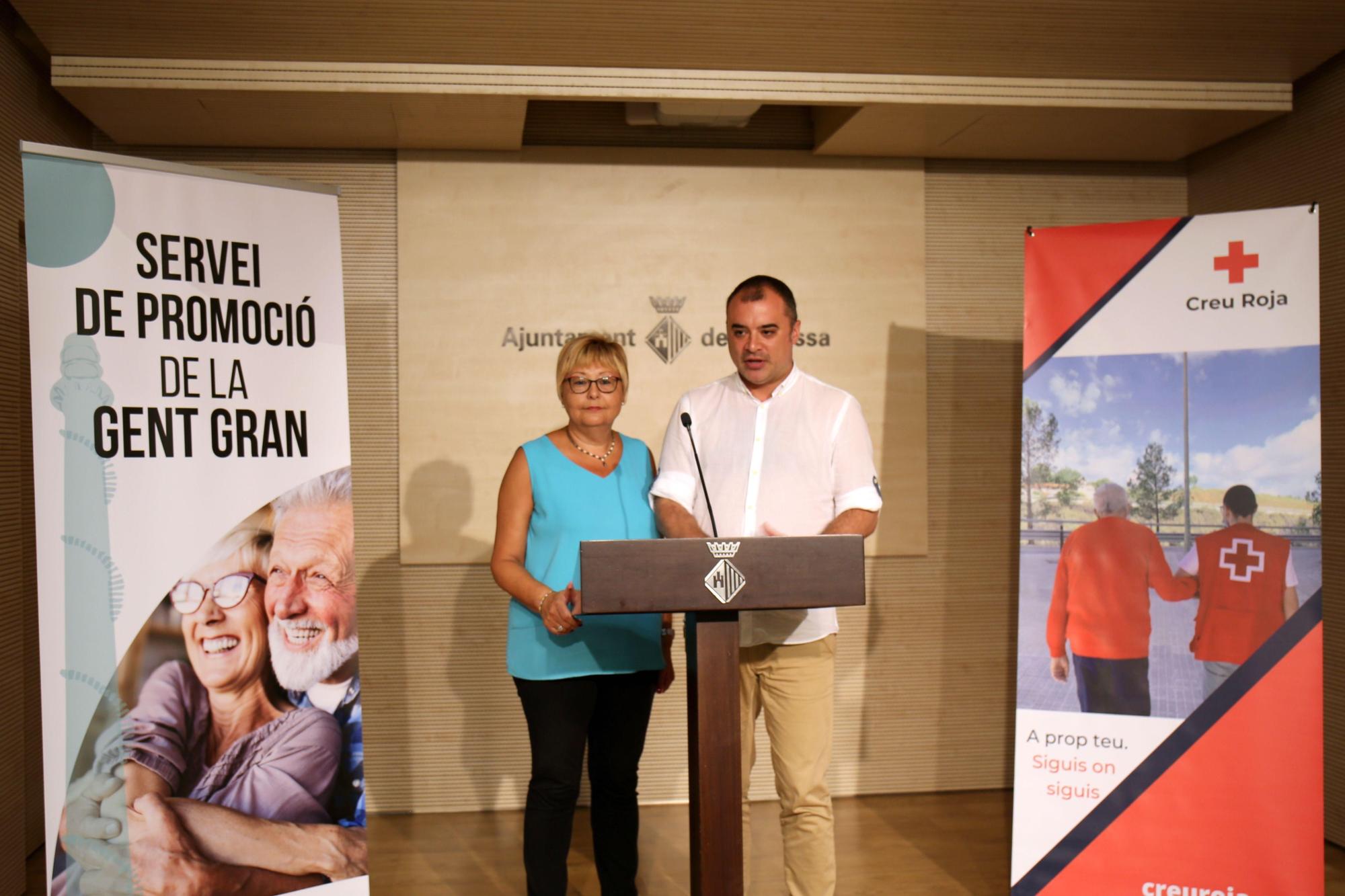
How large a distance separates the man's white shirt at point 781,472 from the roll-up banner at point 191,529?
90 cm

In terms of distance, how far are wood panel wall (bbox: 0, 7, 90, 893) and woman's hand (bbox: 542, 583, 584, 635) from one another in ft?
6.94

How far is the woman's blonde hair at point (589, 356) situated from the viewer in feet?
9.00

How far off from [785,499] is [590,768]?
36.8 inches

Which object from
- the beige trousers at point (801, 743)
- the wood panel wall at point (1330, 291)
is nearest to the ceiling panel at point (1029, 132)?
the wood panel wall at point (1330, 291)

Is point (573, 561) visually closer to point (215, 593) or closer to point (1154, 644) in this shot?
point (215, 593)

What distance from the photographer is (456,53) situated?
3.66m

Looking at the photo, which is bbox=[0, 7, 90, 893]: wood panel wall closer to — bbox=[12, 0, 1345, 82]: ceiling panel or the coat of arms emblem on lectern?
bbox=[12, 0, 1345, 82]: ceiling panel

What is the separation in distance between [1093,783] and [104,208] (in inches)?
120

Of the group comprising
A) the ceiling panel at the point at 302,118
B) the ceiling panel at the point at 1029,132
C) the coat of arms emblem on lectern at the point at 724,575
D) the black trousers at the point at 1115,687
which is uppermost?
the ceiling panel at the point at 1029,132

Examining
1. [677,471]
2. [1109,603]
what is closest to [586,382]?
[677,471]

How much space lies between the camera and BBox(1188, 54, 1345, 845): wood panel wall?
152 inches

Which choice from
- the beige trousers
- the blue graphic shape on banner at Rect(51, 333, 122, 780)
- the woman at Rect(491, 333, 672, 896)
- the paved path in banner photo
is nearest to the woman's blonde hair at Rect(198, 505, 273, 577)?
the blue graphic shape on banner at Rect(51, 333, 122, 780)

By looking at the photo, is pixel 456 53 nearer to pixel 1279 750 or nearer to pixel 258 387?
pixel 258 387

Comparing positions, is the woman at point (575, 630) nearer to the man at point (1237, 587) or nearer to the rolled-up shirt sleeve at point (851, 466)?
the rolled-up shirt sleeve at point (851, 466)
